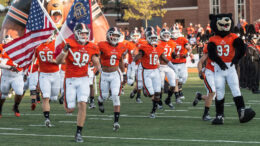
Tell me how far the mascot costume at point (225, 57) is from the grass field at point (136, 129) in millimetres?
443

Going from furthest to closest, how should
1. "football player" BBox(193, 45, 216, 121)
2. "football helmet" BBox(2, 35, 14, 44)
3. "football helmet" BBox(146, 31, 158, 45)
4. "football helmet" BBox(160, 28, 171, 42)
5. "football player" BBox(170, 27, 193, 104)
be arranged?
1. "football player" BBox(170, 27, 193, 104)
2. "football helmet" BBox(160, 28, 171, 42)
3. "football helmet" BBox(2, 35, 14, 44)
4. "football helmet" BBox(146, 31, 158, 45)
5. "football player" BBox(193, 45, 216, 121)

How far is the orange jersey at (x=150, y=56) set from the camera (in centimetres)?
1467

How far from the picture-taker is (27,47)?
12727 mm

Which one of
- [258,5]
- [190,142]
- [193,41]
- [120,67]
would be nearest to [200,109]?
[120,67]

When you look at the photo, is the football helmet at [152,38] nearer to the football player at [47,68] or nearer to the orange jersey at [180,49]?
the football player at [47,68]

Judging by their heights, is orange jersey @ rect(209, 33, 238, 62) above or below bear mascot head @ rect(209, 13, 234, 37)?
below

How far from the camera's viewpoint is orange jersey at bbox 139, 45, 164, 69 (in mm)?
14672

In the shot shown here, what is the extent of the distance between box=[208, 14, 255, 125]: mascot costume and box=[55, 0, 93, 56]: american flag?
2521 mm

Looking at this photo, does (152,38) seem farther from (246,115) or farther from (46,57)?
(246,115)

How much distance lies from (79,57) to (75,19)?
165cm

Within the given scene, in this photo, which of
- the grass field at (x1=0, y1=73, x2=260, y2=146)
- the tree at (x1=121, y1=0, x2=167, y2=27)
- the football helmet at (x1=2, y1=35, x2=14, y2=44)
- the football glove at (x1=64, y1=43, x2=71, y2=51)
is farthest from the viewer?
the tree at (x1=121, y1=0, x2=167, y2=27)

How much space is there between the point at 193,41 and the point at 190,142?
88.7 ft

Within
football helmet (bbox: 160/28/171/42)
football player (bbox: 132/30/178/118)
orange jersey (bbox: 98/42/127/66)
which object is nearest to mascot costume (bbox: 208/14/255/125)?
orange jersey (bbox: 98/42/127/66)

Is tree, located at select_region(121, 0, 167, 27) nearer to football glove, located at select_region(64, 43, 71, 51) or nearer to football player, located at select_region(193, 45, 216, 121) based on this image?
football player, located at select_region(193, 45, 216, 121)
